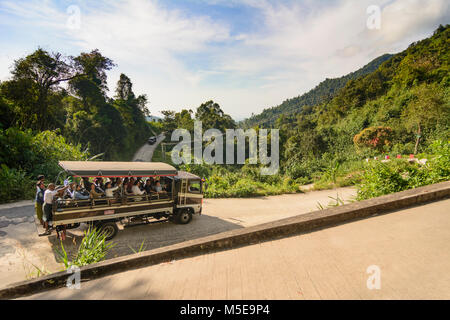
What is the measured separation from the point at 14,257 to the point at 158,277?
598 cm

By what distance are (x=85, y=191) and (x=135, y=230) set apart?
7.44ft

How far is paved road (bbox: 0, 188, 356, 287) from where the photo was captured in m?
5.93

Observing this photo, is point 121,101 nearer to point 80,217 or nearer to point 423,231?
point 80,217

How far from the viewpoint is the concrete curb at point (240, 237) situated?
2937 mm

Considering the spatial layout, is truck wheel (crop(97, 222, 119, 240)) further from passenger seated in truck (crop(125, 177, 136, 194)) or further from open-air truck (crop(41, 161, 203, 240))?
passenger seated in truck (crop(125, 177, 136, 194))

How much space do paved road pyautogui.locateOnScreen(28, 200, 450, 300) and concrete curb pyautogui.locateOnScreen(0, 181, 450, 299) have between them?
0.14 metres

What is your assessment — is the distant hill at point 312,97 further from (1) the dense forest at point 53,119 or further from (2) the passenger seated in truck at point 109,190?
(2) the passenger seated in truck at point 109,190

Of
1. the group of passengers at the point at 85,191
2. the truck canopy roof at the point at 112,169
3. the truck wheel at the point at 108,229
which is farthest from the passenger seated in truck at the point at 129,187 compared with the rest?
the truck wheel at the point at 108,229

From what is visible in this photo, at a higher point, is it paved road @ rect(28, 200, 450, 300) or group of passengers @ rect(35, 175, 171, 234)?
group of passengers @ rect(35, 175, 171, 234)

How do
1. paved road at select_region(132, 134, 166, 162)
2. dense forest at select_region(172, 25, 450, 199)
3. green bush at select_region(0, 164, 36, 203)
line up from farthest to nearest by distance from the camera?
paved road at select_region(132, 134, 166, 162)
green bush at select_region(0, 164, 36, 203)
dense forest at select_region(172, 25, 450, 199)

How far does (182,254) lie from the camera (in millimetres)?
3311

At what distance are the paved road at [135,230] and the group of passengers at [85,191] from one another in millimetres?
773

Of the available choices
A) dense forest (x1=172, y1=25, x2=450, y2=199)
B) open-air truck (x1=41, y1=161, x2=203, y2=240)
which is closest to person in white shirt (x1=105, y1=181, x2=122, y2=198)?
open-air truck (x1=41, y1=161, x2=203, y2=240)
